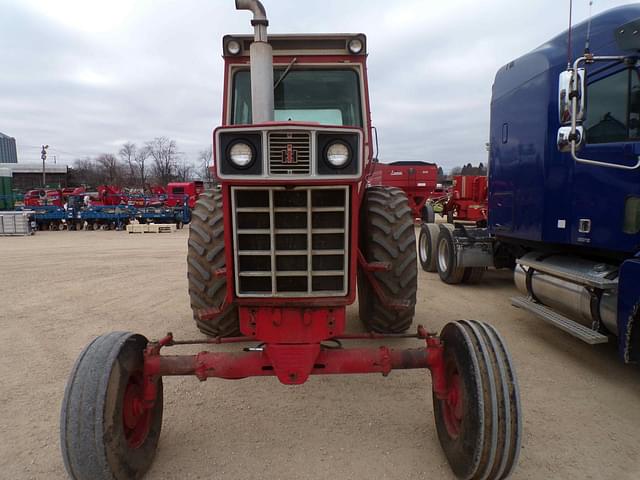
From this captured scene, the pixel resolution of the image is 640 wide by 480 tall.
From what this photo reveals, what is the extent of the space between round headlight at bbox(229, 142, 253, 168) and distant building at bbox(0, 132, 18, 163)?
10772 centimetres

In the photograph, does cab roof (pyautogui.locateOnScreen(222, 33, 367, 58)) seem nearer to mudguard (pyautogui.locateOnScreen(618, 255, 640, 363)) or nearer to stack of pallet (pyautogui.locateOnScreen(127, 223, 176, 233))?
mudguard (pyautogui.locateOnScreen(618, 255, 640, 363))

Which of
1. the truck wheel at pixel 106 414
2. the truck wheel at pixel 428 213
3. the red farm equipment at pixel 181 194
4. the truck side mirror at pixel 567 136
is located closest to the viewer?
the truck wheel at pixel 106 414

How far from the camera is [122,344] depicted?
2.26 meters

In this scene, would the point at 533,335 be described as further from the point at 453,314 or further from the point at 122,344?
the point at 122,344

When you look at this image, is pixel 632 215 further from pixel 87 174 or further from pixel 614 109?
pixel 87 174

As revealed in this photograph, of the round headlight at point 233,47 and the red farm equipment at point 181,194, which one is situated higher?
the round headlight at point 233,47

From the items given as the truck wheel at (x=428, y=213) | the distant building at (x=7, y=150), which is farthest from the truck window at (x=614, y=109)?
the distant building at (x=7, y=150)

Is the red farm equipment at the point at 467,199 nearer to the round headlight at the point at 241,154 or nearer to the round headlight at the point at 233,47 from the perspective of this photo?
the round headlight at the point at 233,47

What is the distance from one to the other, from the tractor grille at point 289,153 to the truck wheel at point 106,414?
4.23 ft

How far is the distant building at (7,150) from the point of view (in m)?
87.0

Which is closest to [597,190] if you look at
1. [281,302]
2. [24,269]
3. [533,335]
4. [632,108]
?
[632,108]

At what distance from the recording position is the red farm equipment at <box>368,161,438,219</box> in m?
16.0

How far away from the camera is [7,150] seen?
89188 millimetres

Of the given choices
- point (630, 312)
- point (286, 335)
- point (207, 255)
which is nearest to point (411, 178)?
point (630, 312)
